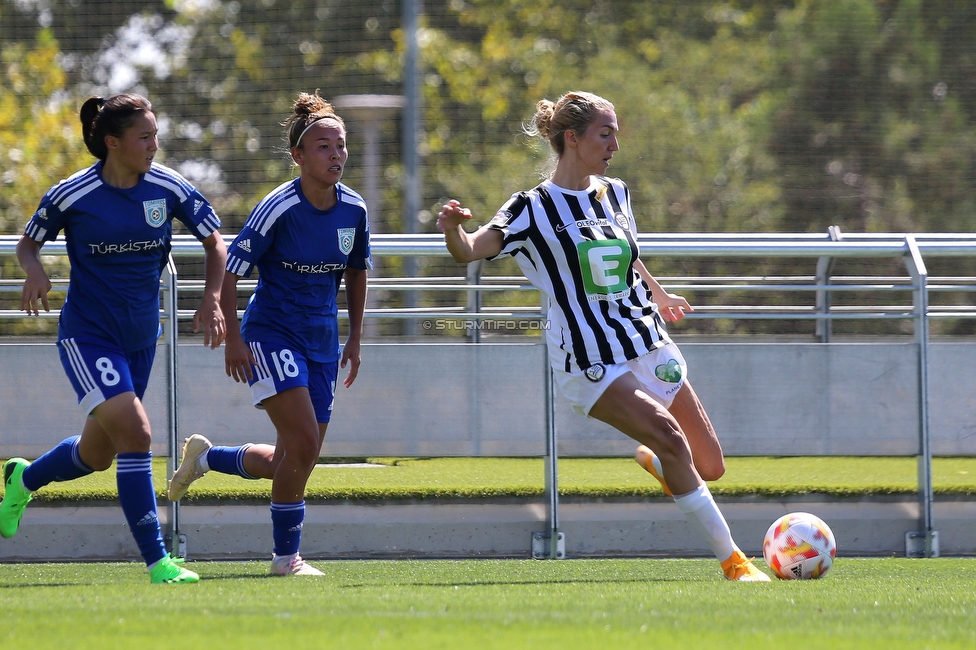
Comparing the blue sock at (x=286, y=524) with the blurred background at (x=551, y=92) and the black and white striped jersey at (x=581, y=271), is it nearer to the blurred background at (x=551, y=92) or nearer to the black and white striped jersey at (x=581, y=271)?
the black and white striped jersey at (x=581, y=271)

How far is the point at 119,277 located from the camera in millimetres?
4938

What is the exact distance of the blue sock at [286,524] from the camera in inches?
203

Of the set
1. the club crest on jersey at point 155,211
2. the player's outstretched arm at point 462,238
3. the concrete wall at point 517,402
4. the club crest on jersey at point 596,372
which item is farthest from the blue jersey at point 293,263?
the concrete wall at point 517,402

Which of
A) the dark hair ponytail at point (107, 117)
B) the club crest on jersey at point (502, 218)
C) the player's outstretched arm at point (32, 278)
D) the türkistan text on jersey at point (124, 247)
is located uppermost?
the dark hair ponytail at point (107, 117)

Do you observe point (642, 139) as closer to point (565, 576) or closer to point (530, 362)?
point (530, 362)

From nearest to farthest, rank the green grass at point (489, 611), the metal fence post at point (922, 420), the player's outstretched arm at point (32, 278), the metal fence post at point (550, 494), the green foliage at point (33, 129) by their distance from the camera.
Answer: the green grass at point (489, 611)
the player's outstretched arm at point (32, 278)
the metal fence post at point (550, 494)
the metal fence post at point (922, 420)
the green foliage at point (33, 129)

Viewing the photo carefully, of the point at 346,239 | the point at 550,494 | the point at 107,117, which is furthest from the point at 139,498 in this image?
the point at 550,494

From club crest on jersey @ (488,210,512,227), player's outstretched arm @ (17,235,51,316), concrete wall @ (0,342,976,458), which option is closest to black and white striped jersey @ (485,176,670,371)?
club crest on jersey @ (488,210,512,227)

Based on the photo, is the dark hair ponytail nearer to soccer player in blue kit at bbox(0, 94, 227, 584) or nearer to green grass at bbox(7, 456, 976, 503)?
soccer player in blue kit at bbox(0, 94, 227, 584)

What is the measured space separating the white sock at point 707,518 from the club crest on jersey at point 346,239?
175 cm

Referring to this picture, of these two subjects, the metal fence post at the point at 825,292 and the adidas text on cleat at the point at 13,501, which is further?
the metal fence post at the point at 825,292

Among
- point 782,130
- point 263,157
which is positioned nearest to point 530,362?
point 263,157

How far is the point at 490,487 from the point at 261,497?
51.1 inches

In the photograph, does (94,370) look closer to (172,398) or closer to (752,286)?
(172,398)
